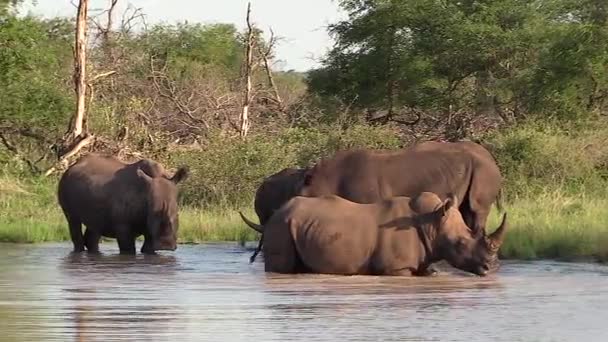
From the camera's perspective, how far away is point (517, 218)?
1780 centimetres

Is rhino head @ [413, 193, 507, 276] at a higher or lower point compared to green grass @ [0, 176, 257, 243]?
higher

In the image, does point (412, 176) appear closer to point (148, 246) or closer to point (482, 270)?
point (482, 270)

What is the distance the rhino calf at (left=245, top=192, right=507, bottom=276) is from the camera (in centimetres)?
1381

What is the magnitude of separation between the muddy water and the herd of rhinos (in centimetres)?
40

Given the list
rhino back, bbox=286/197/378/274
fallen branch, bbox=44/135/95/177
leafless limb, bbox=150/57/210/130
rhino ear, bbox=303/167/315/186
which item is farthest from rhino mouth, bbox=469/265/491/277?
leafless limb, bbox=150/57/210/130

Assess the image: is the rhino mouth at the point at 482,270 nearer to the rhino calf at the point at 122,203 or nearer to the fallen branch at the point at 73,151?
the rhino calf at the point at 122,203

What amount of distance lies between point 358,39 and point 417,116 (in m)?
2.00

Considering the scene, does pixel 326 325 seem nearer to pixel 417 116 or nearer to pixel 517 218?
pixel 517 218

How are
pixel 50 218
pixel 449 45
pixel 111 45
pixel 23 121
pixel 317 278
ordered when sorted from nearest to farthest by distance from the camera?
pixel 317 278 < pixel 50 218 < pixel 23 121 < pixel 449 45 < pixel 111 45

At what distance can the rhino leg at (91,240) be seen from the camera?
1794 centimetres

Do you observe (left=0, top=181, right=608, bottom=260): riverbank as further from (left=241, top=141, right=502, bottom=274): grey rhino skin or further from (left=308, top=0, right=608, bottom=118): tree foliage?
(left=308, top=0, right=608, bottom=118): tree foliage

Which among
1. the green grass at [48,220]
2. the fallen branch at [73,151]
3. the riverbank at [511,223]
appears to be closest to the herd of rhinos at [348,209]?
the riverbank at [511,223]

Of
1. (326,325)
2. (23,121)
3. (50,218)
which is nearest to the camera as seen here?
(326,325)

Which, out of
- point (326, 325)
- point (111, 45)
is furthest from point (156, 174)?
point (111, 45)
